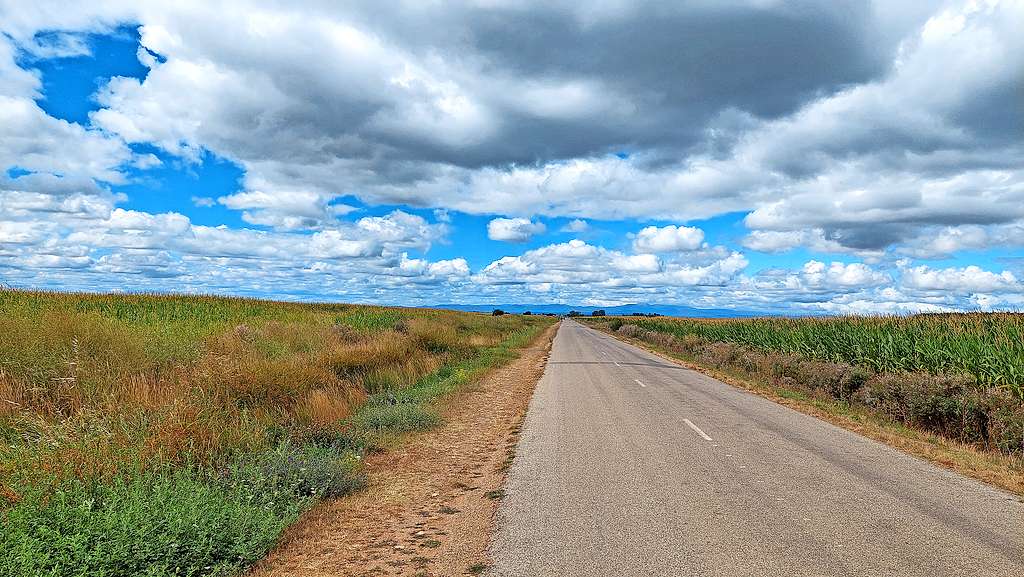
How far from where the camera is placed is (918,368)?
15414mm

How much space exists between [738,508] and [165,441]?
6.65 meters

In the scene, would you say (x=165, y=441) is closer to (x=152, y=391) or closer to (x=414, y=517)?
(x=152, y=391)

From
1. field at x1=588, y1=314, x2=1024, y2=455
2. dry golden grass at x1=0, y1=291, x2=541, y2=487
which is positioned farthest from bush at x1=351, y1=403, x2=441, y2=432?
field at x1=588, y1=314, x2=1024, y2=455

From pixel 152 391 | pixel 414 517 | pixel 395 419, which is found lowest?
pixel 414 517

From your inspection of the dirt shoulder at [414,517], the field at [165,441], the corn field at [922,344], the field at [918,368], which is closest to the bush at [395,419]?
the field at [165,441]

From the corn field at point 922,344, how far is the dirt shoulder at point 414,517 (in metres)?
11.2

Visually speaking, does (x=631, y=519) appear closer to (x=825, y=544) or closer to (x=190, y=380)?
(x=825, y=544)

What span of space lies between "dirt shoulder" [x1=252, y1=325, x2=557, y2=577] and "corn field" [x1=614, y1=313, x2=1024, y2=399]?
11213mm

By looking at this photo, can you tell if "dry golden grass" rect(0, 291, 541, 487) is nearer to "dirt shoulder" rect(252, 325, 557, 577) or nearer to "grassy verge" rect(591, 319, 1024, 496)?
"dirt shoulder" rect(252, 325, 557, 577)

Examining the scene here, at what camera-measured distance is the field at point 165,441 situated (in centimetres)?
450

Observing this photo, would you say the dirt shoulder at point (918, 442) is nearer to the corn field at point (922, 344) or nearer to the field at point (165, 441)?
the corn field at point (922, 344)

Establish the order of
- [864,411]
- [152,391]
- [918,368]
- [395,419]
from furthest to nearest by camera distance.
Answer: [918,368] → [864,411] → [395,419] → [152,391]

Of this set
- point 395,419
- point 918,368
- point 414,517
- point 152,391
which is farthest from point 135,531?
point 918,368

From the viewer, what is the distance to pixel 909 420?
13.1 m
